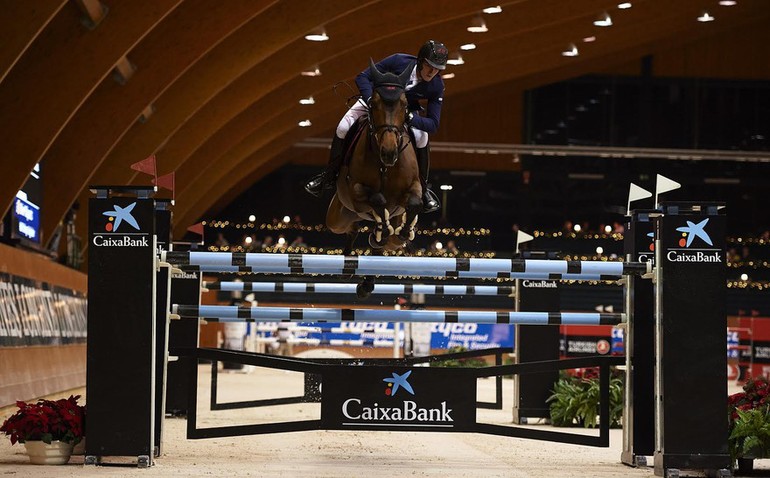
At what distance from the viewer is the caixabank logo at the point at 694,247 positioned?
6.58 meters

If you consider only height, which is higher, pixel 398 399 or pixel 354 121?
pixel 354 121

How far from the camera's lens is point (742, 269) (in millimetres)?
31922

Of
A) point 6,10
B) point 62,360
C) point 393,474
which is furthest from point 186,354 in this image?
point 62,360

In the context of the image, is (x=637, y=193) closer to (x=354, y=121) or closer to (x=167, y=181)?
(x=354, y=121)

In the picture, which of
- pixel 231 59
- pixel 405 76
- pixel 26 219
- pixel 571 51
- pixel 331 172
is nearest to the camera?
pixel 405 76

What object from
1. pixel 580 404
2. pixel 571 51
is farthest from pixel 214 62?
pixel 571 51

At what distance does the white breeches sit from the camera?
7.44 metres

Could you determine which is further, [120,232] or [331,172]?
[331,172]

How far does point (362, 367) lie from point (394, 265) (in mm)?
704

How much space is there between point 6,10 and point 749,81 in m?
26.5

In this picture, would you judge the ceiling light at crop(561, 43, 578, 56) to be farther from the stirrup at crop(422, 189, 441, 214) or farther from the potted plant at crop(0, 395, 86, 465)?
the potted plant at crop(0, 395, 86, 465)

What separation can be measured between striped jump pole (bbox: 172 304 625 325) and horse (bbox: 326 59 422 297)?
62 cm

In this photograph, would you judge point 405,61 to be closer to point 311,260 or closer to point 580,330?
point 311,260

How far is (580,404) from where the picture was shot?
10289 millimetres
